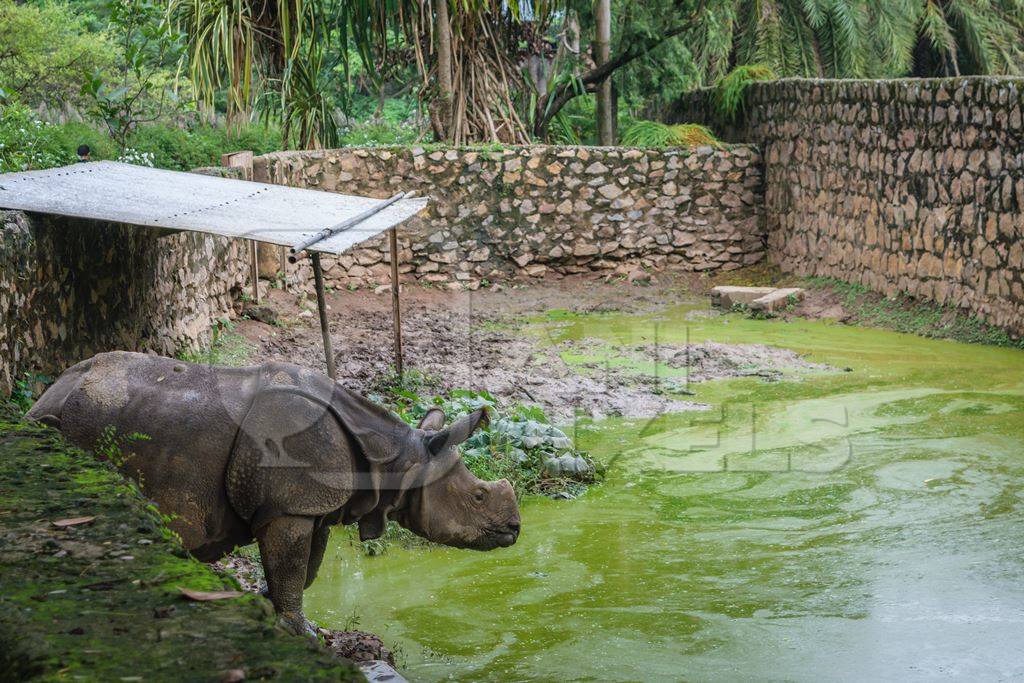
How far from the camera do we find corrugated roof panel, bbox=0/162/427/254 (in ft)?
22.2

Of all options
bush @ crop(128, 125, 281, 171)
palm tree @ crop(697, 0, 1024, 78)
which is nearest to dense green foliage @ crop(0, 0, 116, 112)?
bush @ crop(128, 125, 281, 171)

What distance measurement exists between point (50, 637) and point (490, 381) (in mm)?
8025

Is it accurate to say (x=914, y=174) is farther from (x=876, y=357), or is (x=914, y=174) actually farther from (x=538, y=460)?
(x=538, y=460)

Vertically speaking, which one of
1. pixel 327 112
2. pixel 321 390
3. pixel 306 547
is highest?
pixel 327 112

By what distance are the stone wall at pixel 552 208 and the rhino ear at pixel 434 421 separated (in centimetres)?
963

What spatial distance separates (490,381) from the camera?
10.3m

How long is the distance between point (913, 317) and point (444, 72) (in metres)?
6.59

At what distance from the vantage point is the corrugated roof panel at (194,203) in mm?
6762

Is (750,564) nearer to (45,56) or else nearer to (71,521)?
(71,521)

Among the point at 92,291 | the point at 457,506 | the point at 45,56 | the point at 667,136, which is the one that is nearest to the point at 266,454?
the point at 457,506

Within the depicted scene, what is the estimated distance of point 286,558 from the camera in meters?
4.68

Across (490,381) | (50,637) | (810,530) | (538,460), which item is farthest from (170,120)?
A: (50,637)

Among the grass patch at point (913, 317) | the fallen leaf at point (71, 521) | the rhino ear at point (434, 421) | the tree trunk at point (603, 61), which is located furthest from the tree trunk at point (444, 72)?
the fallen leaf at point (71, 521)

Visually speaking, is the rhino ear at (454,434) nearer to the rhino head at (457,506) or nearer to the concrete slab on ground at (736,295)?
the rhino head at (457,506)
